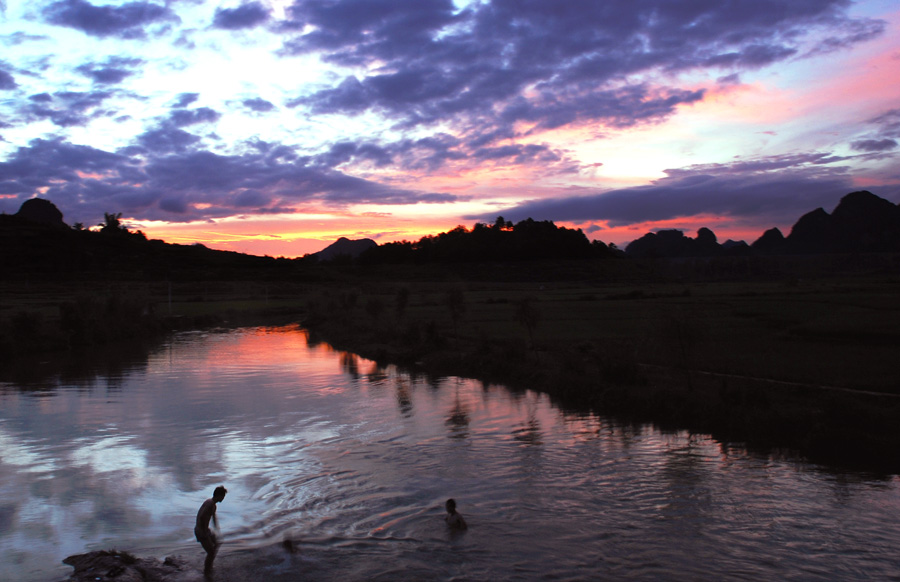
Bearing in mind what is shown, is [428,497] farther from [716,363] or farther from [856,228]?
[856,228]

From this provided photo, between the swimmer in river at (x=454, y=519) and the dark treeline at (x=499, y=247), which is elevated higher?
the dark treeline at (x=499, y=247)

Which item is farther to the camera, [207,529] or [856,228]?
[856,228]

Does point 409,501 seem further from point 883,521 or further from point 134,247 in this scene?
point 134,247

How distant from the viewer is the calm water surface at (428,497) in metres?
9.59

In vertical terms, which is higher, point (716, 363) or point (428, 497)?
point (716, 363)

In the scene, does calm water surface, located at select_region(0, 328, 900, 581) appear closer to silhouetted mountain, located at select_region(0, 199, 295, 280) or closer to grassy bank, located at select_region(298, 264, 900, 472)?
grassy bank, located at select_region(298, 264, 900, 472)

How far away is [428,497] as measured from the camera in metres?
12.4

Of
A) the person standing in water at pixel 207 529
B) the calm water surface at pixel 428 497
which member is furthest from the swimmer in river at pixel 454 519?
the person standing in water at pixel 207 529

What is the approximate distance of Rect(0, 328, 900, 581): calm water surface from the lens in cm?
959

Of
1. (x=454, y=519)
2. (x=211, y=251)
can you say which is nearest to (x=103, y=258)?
(x=211, y=251)

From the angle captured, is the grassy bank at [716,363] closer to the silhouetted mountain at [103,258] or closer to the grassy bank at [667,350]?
the grassy bank at [667,350]

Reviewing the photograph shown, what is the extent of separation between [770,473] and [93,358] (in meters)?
36.0

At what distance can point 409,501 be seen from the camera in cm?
1218

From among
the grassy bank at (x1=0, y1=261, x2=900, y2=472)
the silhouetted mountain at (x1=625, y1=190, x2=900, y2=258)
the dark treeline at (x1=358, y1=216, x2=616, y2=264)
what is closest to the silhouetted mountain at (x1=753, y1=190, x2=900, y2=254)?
the silhouetted mountain at (x1=625, y1=190, x2=900, y2=258)
